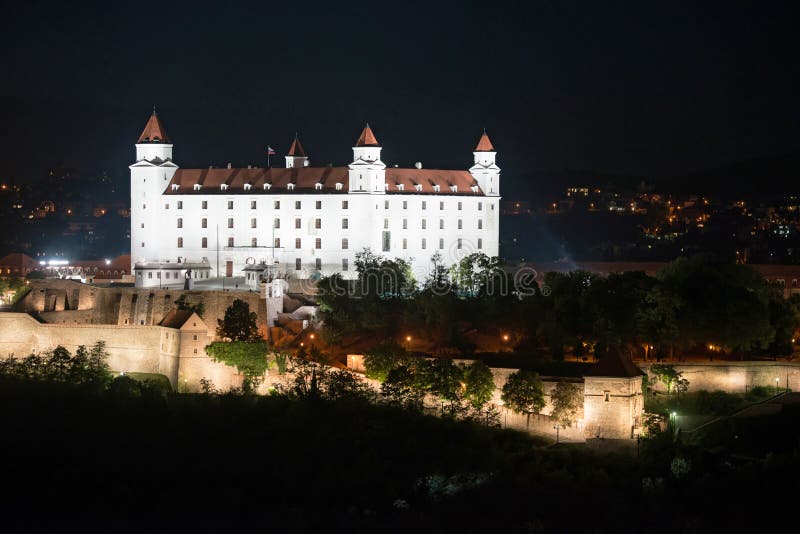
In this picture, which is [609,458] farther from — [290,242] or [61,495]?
[290,242]

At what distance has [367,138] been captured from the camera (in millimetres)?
61656

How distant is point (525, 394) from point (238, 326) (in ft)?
41.6

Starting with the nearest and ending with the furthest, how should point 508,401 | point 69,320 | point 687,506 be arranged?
point 687,506 < point 508,401 < point 69,320

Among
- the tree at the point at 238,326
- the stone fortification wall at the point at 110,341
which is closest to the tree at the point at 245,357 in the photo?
the tree at the point at 238,326

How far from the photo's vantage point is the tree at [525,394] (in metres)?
39.8

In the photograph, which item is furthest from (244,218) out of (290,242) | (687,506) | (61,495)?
(687,506)

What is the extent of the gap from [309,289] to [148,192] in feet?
36.4

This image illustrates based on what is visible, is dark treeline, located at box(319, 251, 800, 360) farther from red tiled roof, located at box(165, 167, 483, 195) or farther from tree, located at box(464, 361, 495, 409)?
red tiled roof, located at box(165, 167, 483, 195)

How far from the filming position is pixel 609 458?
37.3m

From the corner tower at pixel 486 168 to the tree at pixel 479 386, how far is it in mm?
23844

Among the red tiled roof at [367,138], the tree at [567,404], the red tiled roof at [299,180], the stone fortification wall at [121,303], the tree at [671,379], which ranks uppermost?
the red tiled roof at [367,138]

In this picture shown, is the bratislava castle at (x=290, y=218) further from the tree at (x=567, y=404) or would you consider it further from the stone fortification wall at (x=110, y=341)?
the tree at (x=567, y=404)

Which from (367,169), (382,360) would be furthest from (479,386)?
(367,169)

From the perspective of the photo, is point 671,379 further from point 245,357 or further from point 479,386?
point 245,357
